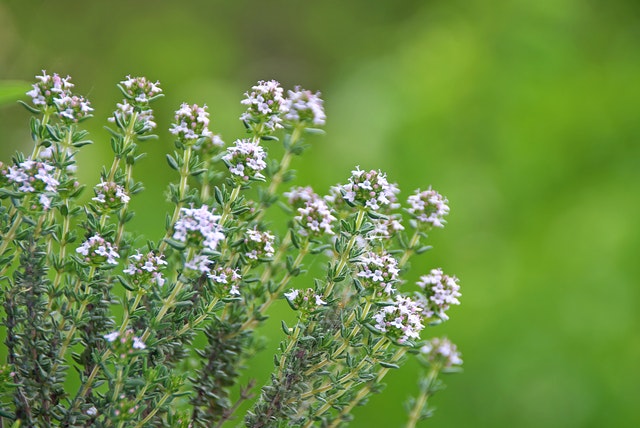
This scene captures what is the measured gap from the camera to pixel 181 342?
0.72m

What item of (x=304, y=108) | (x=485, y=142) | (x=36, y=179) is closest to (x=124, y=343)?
(x=36, y=179)

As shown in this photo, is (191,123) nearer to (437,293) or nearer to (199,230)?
(199,230)

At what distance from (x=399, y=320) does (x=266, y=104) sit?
22 cm

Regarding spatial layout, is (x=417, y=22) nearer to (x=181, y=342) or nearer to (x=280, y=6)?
(x=280, y=6)

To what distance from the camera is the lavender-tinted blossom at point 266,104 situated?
705 millimetres

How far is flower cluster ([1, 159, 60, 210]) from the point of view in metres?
0.61

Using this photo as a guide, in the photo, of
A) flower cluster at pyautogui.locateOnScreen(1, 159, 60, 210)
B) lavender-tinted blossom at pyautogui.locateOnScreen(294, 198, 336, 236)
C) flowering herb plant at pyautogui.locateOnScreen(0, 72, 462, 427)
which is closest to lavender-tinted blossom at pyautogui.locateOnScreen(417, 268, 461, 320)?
flowering herb plant at pyautogui.locateOnScreen(0, 72, 462, 427)

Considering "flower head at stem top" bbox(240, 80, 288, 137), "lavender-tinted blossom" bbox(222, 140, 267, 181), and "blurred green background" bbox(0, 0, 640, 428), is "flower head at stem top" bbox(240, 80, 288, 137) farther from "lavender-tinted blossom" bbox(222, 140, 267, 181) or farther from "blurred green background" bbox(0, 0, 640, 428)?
"blurred green background" bbox(0, 0, 640, 428)

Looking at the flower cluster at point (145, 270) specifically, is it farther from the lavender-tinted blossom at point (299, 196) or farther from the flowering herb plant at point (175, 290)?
the lavender-tinted blossom at point (299, 196)

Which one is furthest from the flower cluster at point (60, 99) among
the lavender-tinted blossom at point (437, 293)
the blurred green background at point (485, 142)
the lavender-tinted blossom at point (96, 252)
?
the blurred green background at point (485, 142)

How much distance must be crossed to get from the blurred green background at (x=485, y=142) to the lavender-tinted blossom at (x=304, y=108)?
3.54ft

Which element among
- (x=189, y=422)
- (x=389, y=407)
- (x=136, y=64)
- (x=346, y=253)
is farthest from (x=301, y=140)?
(x=136, y=64)

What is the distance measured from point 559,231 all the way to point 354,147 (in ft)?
1.96

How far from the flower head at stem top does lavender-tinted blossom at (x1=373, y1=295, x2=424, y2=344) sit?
0.19 metres
